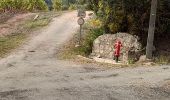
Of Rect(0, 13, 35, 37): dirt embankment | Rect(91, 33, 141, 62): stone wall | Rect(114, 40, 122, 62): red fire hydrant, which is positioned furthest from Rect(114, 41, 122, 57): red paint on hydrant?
Rect(0, 13, 35, 37): dirt embankment

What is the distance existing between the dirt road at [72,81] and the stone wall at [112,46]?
8.62ft

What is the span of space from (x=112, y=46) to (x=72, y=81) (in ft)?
26.3

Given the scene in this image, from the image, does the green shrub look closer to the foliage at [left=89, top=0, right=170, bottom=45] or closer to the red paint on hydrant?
the foliage at [left=89, top=0, right=170, bottom=45]


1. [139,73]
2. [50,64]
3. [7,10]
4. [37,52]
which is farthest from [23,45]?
[7,10]

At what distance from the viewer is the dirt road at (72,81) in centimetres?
1352

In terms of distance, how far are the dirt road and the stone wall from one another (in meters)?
2.63

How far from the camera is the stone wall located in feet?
73.6

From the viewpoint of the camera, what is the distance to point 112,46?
23266mm

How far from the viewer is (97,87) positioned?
14562 millimetres

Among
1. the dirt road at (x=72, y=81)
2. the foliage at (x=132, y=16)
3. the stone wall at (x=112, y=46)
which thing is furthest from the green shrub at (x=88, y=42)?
the dirt road at (x=72, y=81)

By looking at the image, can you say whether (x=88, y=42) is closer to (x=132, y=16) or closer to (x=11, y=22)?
(x=132, y=16)

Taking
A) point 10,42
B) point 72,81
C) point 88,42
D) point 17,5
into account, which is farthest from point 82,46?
point 17,5

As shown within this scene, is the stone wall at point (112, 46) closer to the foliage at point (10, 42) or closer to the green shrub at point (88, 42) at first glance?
the green shrub at point (88, 42)

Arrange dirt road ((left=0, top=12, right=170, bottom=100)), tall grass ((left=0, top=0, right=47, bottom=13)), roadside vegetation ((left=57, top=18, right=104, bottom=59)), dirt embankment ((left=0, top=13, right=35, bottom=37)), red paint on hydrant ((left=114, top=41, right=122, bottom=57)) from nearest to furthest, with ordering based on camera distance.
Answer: dirt road ((left=0, top=12, right=170, bottom=100)) < red paint on hydrant ((left=114, top=41, right=122, bottom=57)) < roadside vegetation ((left=57, top=18, right=104, bottom=59)) < dirt embankment ((left=0, top=13, right=35, bottom=37)) < tall grass ((left=0, top=0, right=47, bottom=13))
